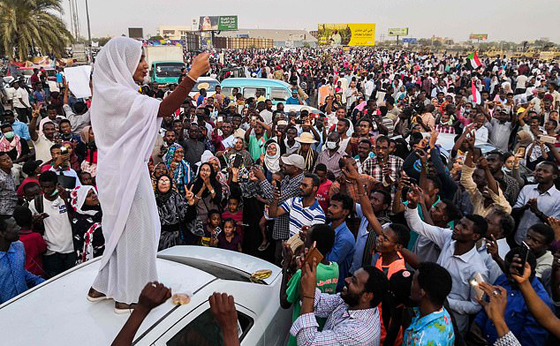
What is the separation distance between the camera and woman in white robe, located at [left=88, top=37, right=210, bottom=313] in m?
2.39

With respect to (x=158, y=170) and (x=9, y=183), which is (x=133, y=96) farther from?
(x=9, y=183)

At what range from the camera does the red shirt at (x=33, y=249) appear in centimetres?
409

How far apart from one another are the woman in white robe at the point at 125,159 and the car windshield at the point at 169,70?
66.0ft

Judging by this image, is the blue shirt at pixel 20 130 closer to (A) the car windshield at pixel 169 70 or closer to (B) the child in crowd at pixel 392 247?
(B) the child in crowd at pixel 392 247

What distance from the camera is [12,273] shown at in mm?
3457

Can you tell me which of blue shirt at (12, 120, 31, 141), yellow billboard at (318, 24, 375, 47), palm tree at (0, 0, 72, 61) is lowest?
blue shirt at (12, 120, 31, 141)

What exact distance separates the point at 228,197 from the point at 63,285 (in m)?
3.01

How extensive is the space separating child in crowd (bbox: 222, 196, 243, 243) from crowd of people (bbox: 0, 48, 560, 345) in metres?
0.01

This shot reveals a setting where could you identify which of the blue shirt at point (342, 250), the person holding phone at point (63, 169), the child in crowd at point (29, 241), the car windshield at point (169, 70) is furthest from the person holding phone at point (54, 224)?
the car windshield at point (169, 70)

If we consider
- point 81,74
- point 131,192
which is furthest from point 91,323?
point 81,74

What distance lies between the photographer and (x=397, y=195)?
175 inches

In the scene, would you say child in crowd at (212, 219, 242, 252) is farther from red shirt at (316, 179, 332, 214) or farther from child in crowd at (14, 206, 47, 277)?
child in crowd at (14, 206, 47, 277)

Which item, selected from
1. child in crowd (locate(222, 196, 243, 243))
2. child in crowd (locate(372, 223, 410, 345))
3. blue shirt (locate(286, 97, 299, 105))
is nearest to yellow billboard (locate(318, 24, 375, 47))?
blue shirt (locate(286, 97, 299, 105))

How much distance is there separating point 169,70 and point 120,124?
20.7 m
